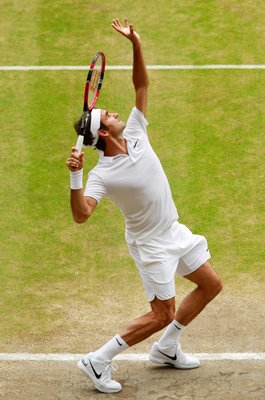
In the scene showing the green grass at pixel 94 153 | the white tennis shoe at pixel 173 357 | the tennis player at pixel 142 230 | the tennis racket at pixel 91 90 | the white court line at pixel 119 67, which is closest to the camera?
the tennis racket at pixel 91 90

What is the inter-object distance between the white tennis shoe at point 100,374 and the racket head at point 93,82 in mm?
2253

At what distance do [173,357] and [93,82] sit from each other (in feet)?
8.69

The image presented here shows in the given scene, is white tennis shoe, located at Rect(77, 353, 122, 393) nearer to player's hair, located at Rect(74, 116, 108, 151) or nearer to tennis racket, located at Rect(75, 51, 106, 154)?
player's hair, located at Rect(74, 116, 108, 151)

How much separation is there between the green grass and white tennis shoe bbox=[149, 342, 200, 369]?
120cm

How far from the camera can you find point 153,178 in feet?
37.2

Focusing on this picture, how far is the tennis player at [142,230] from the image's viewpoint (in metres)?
11.2

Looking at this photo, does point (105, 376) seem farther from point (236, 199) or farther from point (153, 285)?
point (236, 199)

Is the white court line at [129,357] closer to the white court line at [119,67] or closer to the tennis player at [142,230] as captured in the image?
the tennis player at [142,230]

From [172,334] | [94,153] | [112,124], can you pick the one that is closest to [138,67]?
[112,124]

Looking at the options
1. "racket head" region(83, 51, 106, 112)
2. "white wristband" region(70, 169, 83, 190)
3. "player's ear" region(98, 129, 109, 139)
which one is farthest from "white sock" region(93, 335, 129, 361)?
"racket head" region(83, 51, 106, 112)

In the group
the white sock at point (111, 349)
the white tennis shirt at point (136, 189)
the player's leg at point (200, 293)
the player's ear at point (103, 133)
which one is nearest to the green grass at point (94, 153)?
the white sock at point (111, 349)

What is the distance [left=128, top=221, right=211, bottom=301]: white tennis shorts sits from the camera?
11.3 metres

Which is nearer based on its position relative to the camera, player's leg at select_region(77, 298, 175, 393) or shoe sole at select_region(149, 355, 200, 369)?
player's leg at select_region(77, 298, 175, 393)

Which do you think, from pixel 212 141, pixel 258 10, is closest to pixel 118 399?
pixel 212 141
